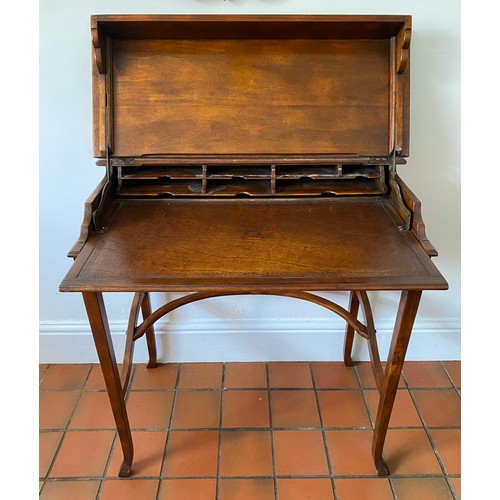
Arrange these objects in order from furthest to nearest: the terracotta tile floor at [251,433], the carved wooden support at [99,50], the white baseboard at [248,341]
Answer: the white baseboard at [248,341] → the terracotta tile floor at [251,433] → the carved wooden support at [99,50]

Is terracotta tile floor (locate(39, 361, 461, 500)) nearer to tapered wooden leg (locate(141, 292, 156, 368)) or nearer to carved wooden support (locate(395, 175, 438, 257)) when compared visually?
tapered wooden leg (locate(141, 292, 156, 368))

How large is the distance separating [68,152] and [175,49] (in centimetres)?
70

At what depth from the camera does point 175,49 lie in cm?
205

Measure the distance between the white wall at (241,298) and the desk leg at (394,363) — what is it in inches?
28.2

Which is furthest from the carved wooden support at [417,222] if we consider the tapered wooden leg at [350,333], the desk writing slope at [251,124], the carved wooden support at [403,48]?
the tapered wooden leg at [350,333]

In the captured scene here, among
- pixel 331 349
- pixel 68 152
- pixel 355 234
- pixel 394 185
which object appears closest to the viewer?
pixel 355 234

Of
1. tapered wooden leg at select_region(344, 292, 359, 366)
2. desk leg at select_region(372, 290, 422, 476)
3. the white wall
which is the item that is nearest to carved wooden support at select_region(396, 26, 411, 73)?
the white wall

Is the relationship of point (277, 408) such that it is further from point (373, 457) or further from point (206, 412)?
point (373, 457)

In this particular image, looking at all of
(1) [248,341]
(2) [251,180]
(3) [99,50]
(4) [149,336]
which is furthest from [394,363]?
(3) [99,50]

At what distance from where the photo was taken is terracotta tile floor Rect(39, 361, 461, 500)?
6.66ft

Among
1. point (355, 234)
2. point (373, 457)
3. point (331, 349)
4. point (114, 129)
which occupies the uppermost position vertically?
point (114, 129)

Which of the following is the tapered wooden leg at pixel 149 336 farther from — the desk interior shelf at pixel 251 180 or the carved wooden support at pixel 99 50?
the carved wooden support at pixel 99 50

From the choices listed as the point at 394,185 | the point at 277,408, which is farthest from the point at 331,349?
the point at 394,185

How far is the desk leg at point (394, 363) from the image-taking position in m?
1.71
